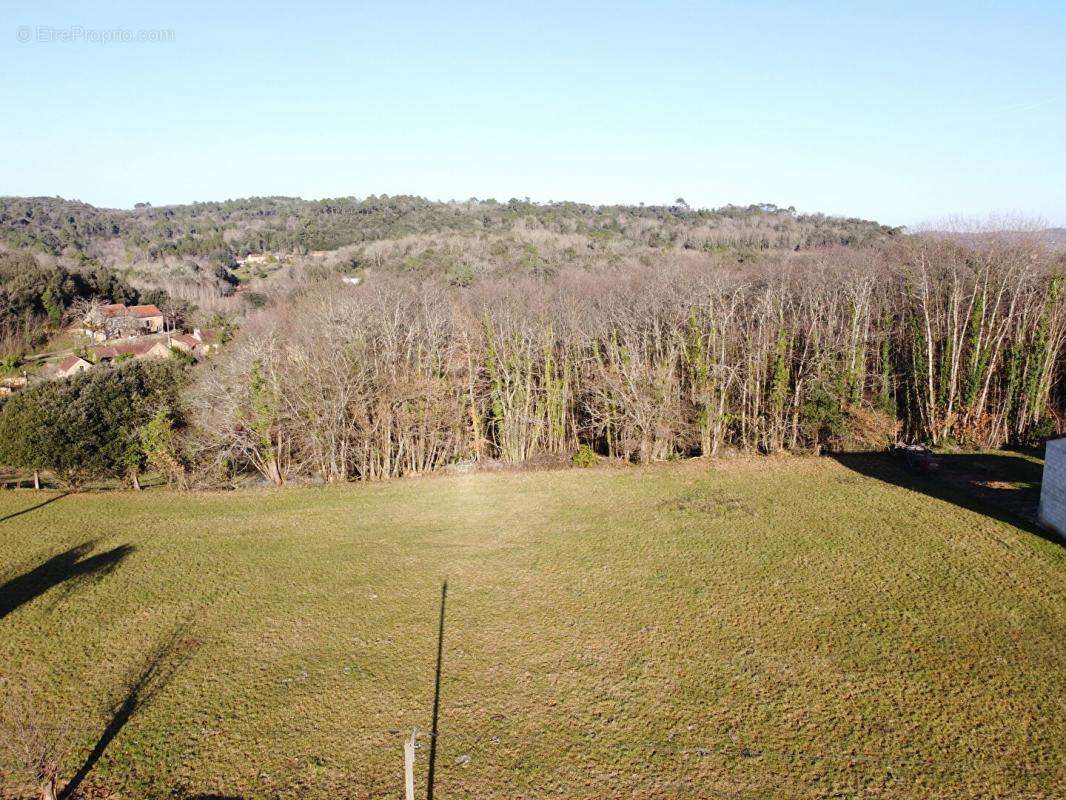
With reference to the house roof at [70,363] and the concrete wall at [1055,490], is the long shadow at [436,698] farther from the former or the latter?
the house roof at [70,363]

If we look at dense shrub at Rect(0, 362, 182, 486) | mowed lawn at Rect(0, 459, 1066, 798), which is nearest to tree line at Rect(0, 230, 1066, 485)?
dense shrub at Rect(0, 362, 182, 486)

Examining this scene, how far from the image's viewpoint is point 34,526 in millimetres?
16703

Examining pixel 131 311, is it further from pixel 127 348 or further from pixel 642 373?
pixel 642 373

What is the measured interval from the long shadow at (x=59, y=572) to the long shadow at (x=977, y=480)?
2098 centimetres

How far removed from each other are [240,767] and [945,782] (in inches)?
335

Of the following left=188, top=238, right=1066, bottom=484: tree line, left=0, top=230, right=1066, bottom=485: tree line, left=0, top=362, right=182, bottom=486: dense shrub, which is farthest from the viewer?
left=188, top=238, right=1066, bottom=484: tree line

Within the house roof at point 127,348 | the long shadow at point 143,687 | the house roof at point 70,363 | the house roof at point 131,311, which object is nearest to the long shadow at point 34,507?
the long shadow at point 143,687

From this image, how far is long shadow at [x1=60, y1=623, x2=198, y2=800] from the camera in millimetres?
7566

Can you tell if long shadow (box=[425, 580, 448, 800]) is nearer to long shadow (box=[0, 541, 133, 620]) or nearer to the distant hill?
long shadow (box=[0, 541, 133, 620])

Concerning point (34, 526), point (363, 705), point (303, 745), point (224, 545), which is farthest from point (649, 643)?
point (34, 526)

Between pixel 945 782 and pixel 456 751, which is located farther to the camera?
pixel 456 751

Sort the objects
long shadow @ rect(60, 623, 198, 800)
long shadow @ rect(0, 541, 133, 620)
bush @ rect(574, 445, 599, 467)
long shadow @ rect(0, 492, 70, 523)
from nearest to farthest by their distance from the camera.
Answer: long shadow @ rect(60, 623, 198, 800)
long shadow @ rect(0, 541, 133, 620)
long shadow @ rect(0, 492, 70, 523)
bush @ rect(574, 445, 599, 467)

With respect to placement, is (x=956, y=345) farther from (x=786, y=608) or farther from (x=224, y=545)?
(x=224, y=545)

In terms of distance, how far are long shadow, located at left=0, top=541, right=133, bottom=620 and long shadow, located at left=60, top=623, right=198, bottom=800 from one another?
4.02 meters
